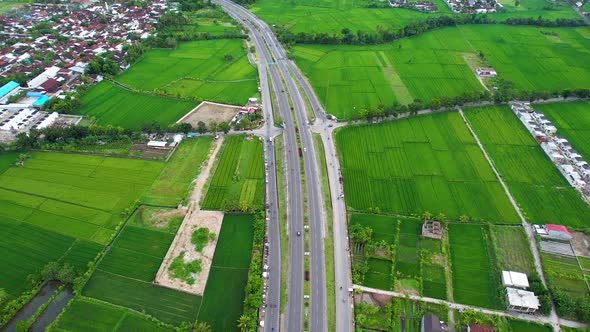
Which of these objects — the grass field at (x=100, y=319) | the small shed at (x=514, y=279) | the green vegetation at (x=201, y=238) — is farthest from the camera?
the green vegetation at (x=201, y=238)

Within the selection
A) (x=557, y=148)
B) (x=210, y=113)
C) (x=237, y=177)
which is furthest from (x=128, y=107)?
(x=557, y=148)

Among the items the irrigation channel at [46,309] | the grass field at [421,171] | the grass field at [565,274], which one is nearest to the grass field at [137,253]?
the irrigation channel at [46,309]

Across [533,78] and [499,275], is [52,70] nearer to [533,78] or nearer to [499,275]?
[499,275]

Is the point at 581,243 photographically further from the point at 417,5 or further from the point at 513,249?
the point at 417,5

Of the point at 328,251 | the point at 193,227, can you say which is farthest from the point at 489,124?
the point at 193,227

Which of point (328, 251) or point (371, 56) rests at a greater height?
point (371, 56)

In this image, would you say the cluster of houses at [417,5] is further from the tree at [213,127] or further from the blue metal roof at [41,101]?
the blue metal roof at [41,101]
